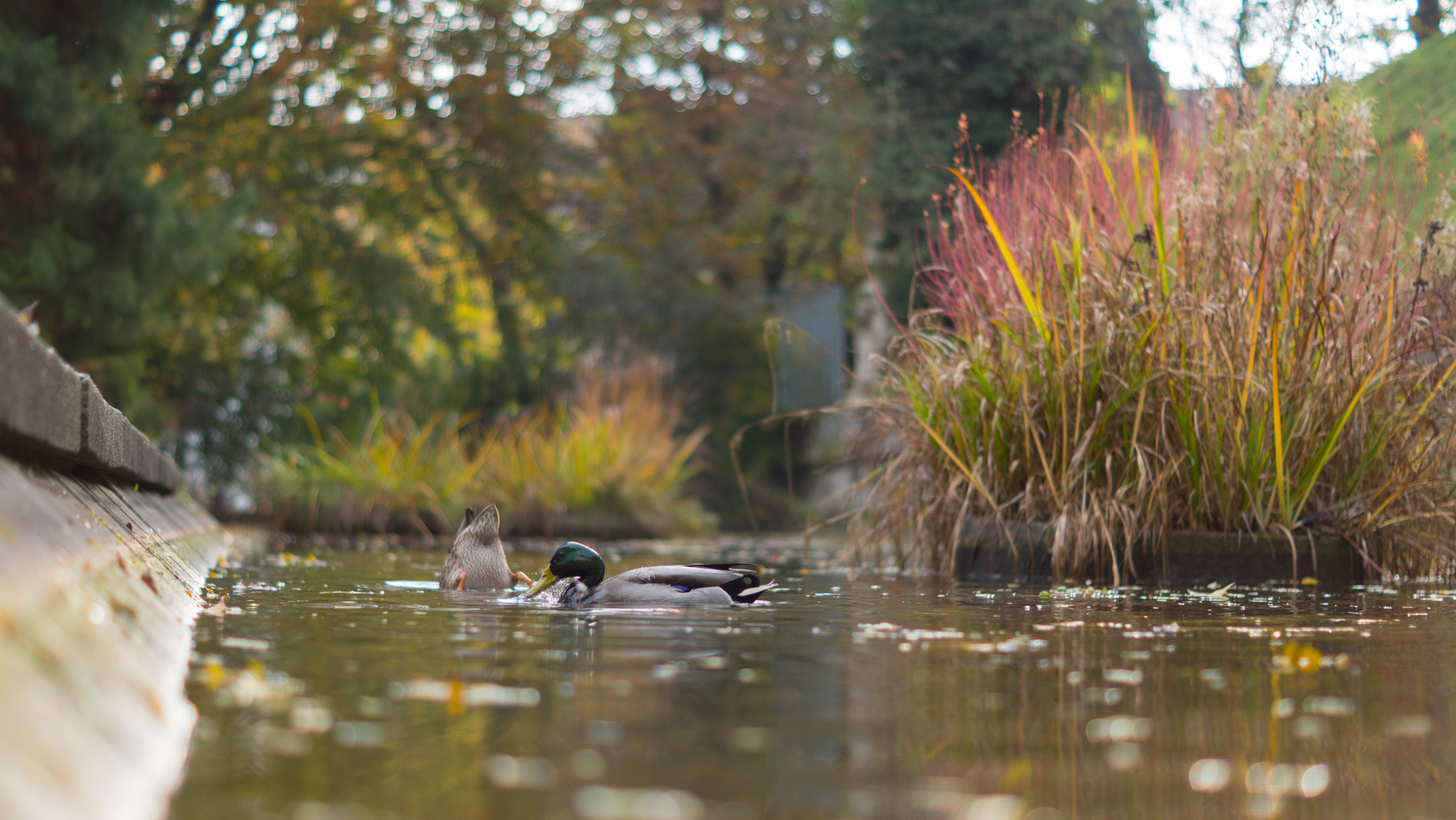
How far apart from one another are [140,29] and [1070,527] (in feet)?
27.8

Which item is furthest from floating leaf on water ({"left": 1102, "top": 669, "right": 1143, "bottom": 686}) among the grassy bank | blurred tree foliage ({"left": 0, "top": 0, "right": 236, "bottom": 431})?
blurred tree foliage ({"left": 0, "top": 0, "right": 236, "bottom": 431})

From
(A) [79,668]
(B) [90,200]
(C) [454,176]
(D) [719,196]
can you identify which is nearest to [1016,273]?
(A) [79,668]

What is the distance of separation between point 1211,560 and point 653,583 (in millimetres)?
2506

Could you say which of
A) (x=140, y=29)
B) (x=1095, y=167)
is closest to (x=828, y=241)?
(x=140, y=29)

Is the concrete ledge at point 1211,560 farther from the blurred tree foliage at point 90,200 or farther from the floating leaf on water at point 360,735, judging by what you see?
the blurred tree foliage at point 90,200

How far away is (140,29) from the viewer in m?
10.7

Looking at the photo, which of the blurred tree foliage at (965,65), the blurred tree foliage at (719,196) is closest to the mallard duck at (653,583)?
the blurred tree foliage at (965,65)

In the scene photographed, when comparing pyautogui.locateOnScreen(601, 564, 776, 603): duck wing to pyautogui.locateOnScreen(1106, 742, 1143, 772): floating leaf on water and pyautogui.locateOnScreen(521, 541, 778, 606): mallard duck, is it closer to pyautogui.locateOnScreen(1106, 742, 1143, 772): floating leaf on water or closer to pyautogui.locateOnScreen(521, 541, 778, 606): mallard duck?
pyautogui.locateOnScreen(521, 541, 778, 606): mallard duck

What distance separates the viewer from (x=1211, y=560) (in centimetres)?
580

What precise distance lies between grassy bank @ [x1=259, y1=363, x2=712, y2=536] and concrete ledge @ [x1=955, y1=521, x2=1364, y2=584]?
21.4 ft

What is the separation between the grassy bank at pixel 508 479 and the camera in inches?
457

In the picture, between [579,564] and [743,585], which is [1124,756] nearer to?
[743,585]

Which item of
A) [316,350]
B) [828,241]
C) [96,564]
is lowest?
[96,564]

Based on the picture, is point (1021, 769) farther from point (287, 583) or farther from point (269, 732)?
point (287, 583)
